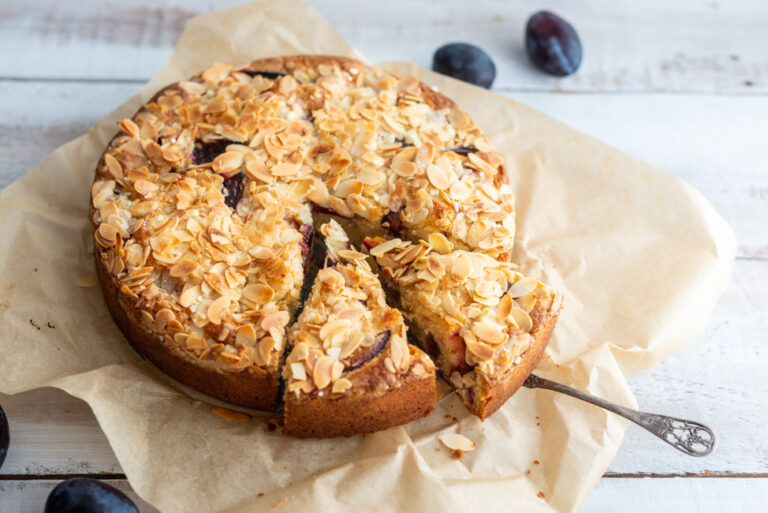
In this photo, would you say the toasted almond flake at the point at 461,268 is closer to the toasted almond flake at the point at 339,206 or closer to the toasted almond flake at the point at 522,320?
the toasted almond flake at the point at 522,320

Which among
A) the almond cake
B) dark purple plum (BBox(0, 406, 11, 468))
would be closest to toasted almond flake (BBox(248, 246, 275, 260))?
the almond cake

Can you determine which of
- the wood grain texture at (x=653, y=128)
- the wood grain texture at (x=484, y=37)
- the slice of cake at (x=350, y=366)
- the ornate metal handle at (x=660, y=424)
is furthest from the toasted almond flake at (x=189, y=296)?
the wood grain texture at (x=484, y=37)

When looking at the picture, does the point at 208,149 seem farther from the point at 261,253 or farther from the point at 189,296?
the point at 189,296

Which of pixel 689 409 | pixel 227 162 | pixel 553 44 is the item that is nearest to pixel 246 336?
pixel 227 162

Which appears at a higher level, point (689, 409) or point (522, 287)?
point (522, 287)

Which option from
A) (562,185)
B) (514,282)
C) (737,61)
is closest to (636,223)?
(562,185)

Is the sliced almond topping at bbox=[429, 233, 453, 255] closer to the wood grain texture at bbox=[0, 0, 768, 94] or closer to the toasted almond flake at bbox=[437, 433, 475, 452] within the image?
the toasted almond flake at bbox=[437, 433, 475, 452]

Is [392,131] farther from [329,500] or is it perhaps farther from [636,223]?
[329,500]
